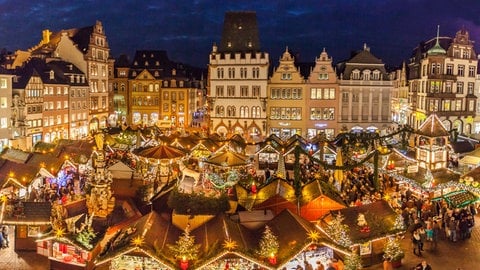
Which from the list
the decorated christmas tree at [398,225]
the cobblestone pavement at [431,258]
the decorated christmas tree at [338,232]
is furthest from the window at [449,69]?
the decorated christmas tree at [338,232]

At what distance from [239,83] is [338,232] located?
4072cm

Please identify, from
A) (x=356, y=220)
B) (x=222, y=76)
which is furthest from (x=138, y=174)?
(x=222, y=76)

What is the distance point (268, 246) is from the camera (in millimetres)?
15453

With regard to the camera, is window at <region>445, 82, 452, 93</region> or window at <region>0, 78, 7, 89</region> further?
window at <region>445, 82, 452, 93</region>

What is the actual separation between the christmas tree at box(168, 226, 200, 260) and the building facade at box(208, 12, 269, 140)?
132 feet

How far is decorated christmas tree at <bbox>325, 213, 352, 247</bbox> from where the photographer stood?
1727cm

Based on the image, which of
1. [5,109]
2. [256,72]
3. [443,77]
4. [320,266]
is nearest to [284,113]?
[256,72]

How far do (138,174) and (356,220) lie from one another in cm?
1406

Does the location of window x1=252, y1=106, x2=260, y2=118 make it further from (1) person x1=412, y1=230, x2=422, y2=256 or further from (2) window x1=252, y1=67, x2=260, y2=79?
(1) person x1=412, y1=230, x2=422, y2=256

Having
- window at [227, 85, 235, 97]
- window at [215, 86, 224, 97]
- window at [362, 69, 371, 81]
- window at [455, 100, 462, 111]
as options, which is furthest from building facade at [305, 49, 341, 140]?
window at [455, 100, 462, 111]

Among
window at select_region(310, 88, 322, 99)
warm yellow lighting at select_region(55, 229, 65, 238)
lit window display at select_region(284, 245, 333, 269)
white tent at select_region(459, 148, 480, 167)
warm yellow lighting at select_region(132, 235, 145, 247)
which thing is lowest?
lit window display at select_region(284, 245, 333, 269)

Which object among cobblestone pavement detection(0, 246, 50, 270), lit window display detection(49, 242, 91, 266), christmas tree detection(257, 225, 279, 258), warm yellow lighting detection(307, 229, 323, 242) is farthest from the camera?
cobblestone pavement detection(0, 246, 50, 270)

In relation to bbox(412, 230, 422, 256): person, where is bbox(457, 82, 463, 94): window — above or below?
above

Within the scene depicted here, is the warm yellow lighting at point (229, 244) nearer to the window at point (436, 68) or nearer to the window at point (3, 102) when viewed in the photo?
the window at point (3, 102)
